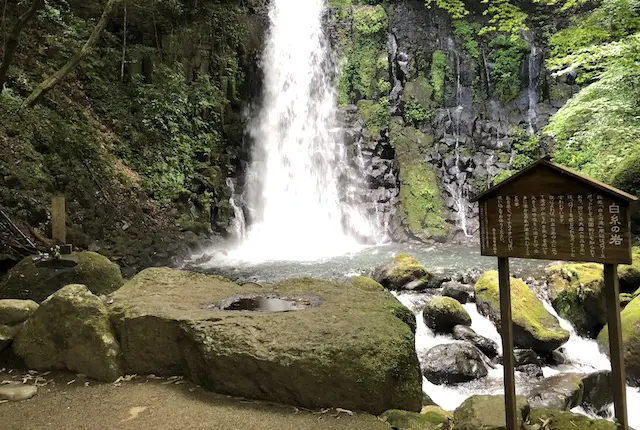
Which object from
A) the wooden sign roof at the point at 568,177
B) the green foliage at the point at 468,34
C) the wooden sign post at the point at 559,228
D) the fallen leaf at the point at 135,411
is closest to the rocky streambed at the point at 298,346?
the fallen leaf at the point at 135,411

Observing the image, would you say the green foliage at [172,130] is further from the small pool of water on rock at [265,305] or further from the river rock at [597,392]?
the river rock at [597,392]

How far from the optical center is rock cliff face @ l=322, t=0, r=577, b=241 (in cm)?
1683

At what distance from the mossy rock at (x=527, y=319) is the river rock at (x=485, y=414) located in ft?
10.9

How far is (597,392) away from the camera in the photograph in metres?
5.50

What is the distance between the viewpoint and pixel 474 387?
5621 millimetres

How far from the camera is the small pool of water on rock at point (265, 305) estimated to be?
447 cm

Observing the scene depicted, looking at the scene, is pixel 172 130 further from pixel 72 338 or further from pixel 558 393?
pixel 558 393

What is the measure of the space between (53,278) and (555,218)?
6127 mm

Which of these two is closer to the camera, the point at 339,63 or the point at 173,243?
the point at 173,243

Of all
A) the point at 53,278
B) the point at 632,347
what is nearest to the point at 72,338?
the point at 53,278

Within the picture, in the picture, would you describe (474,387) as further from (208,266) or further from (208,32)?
(208,32)

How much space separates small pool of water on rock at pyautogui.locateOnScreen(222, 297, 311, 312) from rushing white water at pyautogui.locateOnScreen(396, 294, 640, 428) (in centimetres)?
230

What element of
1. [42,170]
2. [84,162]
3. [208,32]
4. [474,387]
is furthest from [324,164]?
[474,387]

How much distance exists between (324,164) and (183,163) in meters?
5.89
